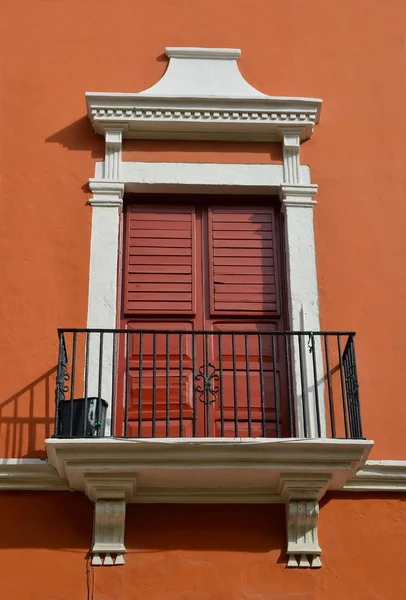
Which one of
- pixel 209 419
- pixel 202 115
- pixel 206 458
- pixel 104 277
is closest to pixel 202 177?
pixel 202 115

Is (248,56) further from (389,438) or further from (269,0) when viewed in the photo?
(389,438)

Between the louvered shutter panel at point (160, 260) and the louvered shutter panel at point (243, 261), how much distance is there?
0.21m

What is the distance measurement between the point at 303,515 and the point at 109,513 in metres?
1.37

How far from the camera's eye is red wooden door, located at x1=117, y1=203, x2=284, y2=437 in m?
7.55

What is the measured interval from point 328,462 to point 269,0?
15.2 ft

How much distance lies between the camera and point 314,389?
296 inches

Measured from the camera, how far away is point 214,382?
7664 millimetres

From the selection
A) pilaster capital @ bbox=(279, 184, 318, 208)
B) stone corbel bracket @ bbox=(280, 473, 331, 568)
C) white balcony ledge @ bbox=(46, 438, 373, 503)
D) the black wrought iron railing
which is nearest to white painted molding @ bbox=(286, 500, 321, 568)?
stone corbel bracket @ bbox=(280, 473, 331, 568)

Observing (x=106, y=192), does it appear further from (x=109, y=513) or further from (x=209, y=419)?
(x=109, y=513)

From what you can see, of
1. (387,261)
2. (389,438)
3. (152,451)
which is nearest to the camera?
(152,451)

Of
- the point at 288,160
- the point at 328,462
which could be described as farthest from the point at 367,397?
the point at 288,160

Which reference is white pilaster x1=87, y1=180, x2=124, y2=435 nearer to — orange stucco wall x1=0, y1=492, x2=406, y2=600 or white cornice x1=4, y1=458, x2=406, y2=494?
white cornice x1=4, y1=458, x2=406, y2=494

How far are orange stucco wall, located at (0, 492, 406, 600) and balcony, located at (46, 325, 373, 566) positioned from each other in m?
0.12

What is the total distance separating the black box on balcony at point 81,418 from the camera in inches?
272
